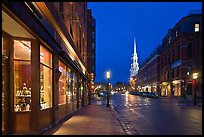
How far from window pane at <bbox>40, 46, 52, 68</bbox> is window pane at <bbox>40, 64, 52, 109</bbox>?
21cm

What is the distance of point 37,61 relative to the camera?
11.2 metres

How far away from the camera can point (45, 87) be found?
13242mm

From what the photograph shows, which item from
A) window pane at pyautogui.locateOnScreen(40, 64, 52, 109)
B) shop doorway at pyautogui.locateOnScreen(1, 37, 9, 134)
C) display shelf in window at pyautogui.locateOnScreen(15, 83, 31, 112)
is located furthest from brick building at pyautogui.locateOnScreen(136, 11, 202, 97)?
shop doorway at pyautogui.locateOnScreen(1, 37, 9, 134)

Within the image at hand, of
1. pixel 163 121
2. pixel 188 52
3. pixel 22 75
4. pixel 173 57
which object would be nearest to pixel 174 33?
pixel 173 57

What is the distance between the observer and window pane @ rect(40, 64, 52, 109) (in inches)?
493

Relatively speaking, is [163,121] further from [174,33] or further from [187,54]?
[174,33]

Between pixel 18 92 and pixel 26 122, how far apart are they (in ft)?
3.69

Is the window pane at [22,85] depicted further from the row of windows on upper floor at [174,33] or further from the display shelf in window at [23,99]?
the row of windows on upper floor at [174,33]

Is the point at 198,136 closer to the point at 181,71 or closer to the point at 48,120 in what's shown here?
the point at 48,120

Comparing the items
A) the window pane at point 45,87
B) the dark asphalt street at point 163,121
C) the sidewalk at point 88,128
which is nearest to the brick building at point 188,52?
the dark asphalt street at point 163,121

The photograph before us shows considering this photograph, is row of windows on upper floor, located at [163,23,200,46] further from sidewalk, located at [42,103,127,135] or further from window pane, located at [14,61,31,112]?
window pane, located at [14,61,31,112]

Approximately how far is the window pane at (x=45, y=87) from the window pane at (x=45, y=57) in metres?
0.21

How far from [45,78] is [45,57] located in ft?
2.89

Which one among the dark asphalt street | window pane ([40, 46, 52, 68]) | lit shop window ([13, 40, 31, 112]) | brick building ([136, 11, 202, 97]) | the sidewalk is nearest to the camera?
lit shop window ([13, 40, 31, 112])
